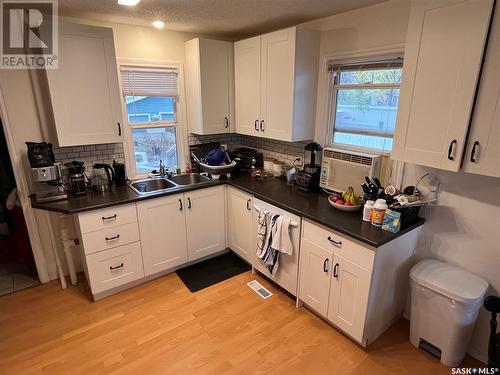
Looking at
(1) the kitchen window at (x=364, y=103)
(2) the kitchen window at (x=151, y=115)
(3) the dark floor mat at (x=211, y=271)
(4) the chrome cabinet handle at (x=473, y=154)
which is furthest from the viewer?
(2) the kitchen window at (x=151, y=115)

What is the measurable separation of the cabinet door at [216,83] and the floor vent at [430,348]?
2.65m

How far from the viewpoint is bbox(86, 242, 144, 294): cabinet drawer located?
249cm

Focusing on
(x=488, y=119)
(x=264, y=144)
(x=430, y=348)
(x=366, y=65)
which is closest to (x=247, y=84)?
(x=264, y=144)

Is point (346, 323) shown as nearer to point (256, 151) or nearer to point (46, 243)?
point (256, 151)

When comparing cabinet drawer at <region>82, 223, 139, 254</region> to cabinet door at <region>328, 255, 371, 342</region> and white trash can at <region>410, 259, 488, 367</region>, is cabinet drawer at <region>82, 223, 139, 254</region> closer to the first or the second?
cabinet door at <region>328, 255, 371, 342</region>

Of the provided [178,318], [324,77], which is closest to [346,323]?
[178,318]

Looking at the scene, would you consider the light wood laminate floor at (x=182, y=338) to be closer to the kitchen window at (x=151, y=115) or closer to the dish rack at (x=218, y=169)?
the dish rack at (x=218, y=169)

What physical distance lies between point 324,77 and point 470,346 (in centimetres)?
238

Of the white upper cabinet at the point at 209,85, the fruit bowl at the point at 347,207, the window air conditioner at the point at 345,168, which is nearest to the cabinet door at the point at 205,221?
the white upper cabinet at the point at 209,85

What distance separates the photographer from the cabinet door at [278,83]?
252 centimetres

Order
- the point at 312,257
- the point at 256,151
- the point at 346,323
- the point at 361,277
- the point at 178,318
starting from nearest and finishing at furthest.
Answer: the point at 361,277, the point at 346,323, the point at 312,257, the point at 178,318, the point at 256,151

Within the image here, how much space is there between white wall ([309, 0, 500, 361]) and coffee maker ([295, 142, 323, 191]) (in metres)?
0.76

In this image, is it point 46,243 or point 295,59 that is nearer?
point 295,59

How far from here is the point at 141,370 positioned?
6.32 feet
